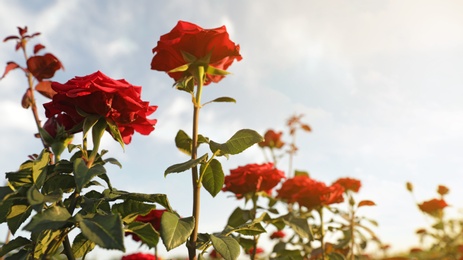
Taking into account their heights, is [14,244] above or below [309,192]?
below

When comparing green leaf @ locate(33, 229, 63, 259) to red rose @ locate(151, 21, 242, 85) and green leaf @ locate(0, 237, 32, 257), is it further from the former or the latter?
red rose @ locate(151, 21, 242, 85)

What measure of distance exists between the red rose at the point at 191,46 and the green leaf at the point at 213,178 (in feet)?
1.00

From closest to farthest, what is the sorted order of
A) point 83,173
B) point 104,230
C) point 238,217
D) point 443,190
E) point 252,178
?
point 104,230 → point 83,173 → point 238,217 → point 252,178 → point 443,190

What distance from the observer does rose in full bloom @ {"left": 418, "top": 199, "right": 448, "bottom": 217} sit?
12.2 ft

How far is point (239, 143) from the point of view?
128cm

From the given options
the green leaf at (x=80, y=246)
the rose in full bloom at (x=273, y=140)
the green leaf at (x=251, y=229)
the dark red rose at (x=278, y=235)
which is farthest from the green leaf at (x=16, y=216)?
the dark red rose at (x=278, y=235)

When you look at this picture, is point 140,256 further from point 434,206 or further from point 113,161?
point 434,206

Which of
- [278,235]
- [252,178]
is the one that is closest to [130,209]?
[252,178]

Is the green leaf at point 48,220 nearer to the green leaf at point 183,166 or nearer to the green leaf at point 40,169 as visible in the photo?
the green leaf at point 40,169

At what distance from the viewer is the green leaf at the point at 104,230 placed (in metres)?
0.87

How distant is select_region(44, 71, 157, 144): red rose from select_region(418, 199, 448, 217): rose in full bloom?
10.4ft

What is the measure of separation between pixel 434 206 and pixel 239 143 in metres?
3.03

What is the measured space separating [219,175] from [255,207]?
2.44 ft

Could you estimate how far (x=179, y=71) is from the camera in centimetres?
141
